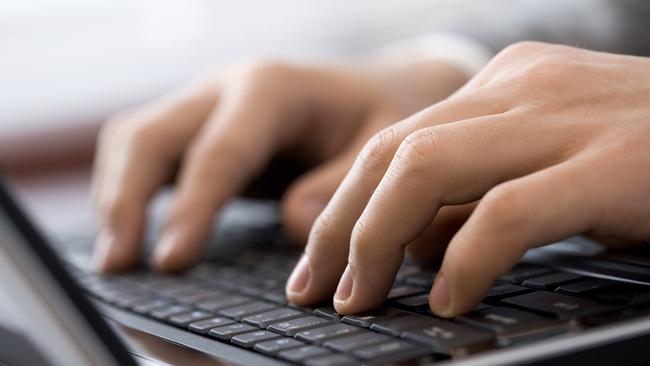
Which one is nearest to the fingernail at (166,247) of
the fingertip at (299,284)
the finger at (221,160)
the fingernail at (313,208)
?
the finger at (221,160)

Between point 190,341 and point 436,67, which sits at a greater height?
point 436,67

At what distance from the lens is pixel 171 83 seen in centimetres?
182

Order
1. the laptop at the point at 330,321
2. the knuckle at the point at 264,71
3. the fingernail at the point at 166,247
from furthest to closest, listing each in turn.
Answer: the knuckle at the point at 264,71, the fingernail at the point at 166,247, the laptop at the point at 330,321

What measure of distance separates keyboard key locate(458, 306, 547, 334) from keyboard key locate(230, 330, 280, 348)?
0.08m

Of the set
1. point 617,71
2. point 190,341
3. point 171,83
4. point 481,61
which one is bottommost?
point 190,341

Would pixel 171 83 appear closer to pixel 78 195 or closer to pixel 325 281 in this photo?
pixel 78 195

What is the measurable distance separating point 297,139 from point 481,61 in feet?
0.79

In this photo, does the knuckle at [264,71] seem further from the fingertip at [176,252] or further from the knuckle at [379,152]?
the knuckle at [379,152]

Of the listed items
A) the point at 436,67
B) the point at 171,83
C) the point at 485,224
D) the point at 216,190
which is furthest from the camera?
the point at 171,83

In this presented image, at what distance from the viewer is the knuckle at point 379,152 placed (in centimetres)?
43

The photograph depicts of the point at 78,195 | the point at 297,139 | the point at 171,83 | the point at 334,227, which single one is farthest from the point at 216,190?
the point at 171,83

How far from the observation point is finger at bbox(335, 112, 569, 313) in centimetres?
38

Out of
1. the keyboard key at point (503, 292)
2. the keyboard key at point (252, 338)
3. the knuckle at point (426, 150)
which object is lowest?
the keyboard key at point (252, 338)

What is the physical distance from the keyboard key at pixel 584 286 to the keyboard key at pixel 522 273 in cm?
3
